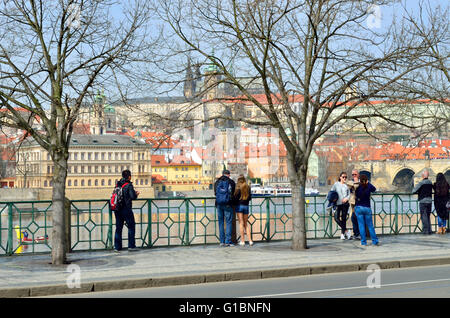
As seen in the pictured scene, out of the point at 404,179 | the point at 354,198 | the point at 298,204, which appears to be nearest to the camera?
the point at 298,204

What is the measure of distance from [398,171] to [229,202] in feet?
441

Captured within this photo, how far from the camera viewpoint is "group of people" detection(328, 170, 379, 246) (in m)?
16.3

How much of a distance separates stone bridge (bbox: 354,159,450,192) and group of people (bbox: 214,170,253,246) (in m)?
128

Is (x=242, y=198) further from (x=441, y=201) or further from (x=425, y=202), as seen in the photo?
(x=441, y=201)

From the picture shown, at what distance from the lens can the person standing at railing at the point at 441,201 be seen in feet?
63.9

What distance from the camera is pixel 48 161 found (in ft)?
A: 422

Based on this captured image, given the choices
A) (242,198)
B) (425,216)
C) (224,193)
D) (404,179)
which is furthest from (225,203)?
(404,179)

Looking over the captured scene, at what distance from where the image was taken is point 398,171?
14625 centimetres

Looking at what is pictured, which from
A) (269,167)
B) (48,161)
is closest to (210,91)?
(48,161)

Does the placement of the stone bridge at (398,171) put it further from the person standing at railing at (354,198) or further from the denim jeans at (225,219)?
the denim jeans at (225,219)

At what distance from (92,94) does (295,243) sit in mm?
5405

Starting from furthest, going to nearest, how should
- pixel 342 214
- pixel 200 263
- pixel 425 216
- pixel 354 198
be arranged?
pixel 425 216 < pixel 342 214 < pixel 354 198 < pixel 200 263

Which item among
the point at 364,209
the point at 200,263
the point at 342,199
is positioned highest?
the point at 342,199

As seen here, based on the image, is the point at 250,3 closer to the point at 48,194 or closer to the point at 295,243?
the point at 295,243
